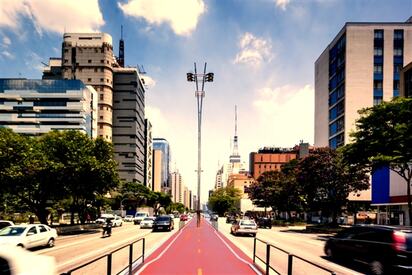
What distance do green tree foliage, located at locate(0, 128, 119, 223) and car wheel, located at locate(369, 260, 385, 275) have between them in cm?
2815

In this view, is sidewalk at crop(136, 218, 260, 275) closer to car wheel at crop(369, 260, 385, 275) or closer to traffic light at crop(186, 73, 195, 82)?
car wheel at crop(369, 260, 385, 275)

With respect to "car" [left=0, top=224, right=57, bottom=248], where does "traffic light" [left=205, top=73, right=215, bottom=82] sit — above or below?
above

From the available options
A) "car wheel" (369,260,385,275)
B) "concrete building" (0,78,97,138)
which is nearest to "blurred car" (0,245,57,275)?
"car wheel" (369,260,385,275)

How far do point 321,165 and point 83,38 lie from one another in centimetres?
11000

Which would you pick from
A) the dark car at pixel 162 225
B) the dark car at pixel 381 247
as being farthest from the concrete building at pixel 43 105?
the dark car at pixel 381 247

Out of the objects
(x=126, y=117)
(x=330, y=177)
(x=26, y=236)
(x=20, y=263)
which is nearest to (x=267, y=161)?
(x=126, y=117)

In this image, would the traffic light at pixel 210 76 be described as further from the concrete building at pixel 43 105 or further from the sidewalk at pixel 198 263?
the concrete building at pixel 43 105

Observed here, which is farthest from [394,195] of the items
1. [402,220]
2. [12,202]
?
[12,202]

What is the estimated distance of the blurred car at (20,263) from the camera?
5.64 meters

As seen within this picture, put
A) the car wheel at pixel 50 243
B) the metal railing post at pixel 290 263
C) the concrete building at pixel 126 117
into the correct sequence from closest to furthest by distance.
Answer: the metal railing post at pixel 290 263, the car wheel at pixel 50 243, the concrete building at pixel 126 117

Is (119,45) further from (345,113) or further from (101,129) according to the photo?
(345,113)

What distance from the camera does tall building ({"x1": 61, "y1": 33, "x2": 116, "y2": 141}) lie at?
129875mm

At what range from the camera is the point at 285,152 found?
19988 cm

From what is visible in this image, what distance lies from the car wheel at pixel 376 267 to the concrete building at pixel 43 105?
357 ft
